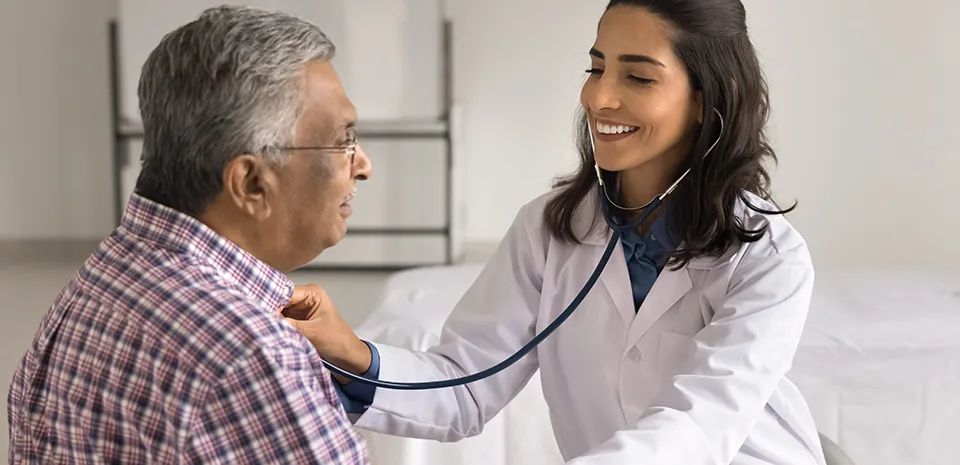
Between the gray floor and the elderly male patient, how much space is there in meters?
2.44

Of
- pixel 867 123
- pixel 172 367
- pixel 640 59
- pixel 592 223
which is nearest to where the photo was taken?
pixel 172 367

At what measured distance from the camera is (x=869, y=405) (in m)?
1.86

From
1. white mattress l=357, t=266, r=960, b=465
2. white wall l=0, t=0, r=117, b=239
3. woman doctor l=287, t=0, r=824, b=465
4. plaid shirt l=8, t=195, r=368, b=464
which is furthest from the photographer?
white wall l=0, t=0, r=117, b=239

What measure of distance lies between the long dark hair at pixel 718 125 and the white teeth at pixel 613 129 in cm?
10

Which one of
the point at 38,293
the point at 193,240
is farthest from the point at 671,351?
the point at 38,293

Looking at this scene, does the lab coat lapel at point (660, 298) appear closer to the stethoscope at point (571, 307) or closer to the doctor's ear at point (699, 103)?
the stethoscope at point (571, 307)

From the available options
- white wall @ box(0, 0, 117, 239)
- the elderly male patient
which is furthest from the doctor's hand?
Result: white wall @ box(0, 0, 117, 239)

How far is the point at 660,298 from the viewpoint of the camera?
1272 mm

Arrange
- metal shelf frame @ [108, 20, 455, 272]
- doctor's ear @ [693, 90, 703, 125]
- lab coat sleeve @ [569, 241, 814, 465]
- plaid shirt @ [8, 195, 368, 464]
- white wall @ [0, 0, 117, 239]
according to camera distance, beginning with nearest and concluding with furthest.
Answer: plaid shirt @ [8, 195, 368, 464]
lab coat sleeve @ [569, 241, 814, 465]
doctor's ear @ [693, 90, 703, 125]
metal shelf frame @ [108, 20, 455, 272]
white wall @ [0, 0, 117, 239]

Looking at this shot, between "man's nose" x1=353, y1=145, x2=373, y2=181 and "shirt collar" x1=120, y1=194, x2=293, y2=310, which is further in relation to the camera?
"man's nose" x1=353, y1=145, x2=373, y2=181

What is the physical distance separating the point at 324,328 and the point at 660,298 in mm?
443

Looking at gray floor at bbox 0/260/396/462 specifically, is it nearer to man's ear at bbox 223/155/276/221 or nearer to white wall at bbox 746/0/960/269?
white wall at bbox 746/0/960/269

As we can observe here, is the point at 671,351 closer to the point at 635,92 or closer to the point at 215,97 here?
the point at 635,92

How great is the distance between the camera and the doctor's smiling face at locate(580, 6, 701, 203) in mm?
1245
